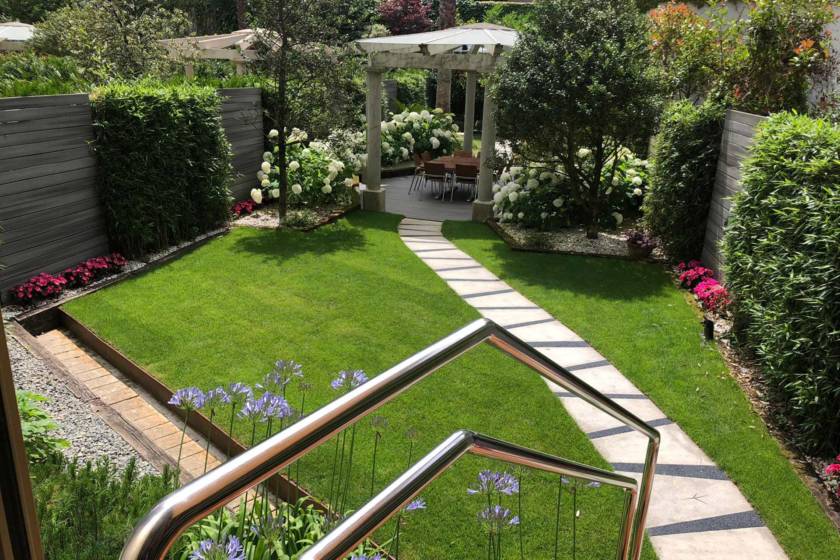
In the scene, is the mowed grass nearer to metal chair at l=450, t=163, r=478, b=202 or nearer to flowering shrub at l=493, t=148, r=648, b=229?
flowering shrub at l=493, t=148, r=648, b=229

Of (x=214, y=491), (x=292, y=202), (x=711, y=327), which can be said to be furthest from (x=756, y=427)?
(x=292, y=202)

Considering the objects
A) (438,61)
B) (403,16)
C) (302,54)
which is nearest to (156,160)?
(302,54)

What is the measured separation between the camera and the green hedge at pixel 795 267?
462 cm

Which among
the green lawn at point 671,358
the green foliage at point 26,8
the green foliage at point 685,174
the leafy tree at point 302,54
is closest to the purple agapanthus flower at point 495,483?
the green lawn at point 671,358

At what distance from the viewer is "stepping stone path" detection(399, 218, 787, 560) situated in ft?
13.3

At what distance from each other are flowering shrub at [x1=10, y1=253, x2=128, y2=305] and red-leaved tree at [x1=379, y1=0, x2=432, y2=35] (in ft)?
86.3

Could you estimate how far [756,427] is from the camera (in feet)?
17.5

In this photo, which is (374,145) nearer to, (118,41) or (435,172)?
(435,172)

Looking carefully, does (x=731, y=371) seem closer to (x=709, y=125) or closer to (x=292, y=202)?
(x=709, y=125)

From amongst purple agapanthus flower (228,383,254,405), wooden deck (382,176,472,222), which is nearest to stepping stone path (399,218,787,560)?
purple agapanthus flower (228,383,254,405)

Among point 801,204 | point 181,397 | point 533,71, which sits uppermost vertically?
point 533,71

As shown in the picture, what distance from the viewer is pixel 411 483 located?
4.50ft

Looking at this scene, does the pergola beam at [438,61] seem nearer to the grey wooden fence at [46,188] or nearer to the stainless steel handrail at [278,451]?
the grey wooden fence at [46,188]

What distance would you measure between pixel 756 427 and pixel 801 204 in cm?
187
